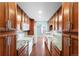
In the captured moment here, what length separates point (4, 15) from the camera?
0.80m

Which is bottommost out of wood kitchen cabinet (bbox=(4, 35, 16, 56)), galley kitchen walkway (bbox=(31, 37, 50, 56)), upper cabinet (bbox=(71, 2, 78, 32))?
galley kitchen walkway (bbox=(31, 37, 50, 56))

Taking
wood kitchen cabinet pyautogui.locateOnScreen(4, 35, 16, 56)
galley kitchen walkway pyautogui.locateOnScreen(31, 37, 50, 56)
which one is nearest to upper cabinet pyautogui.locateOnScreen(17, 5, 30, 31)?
galley kitchen walkway pyautogui.locateOnScreen(31, 37, 50, 56)

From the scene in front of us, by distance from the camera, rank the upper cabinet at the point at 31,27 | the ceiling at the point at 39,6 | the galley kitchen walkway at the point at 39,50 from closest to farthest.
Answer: the ceiling at the point at 39,6
the galley kitchen walkway at the point at 39,50
the upper cabinet at the point at 31,27

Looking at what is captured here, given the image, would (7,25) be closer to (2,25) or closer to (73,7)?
(2,25)

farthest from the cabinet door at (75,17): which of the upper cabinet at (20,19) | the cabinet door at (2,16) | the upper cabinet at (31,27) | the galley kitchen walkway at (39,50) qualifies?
the upper cabinet at (31,27)

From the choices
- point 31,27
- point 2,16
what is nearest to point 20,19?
point 2,16

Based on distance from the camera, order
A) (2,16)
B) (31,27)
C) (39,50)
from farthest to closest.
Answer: (31,27) < (39,50) < (2,16)

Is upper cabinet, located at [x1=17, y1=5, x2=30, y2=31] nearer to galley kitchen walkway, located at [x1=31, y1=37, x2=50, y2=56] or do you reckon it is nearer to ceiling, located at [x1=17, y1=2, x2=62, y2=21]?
ceiling, located at [x1=17, y1=2, x2=62, y2=21]

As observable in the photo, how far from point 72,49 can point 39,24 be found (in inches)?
144

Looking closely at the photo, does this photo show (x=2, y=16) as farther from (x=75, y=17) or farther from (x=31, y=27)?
(x=31, y=27)

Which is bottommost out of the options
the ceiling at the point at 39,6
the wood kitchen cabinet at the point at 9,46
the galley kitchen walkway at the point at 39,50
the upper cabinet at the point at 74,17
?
the galley kitchen walkway at the point at 39,50

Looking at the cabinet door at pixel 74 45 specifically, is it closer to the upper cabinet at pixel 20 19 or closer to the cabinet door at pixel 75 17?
the cabinet door at pixel 75 17

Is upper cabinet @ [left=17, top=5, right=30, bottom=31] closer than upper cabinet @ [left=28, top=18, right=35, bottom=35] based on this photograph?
Yes

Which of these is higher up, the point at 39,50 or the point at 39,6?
the point at 39,6
